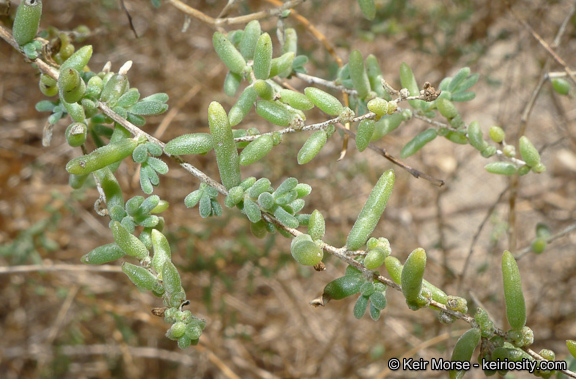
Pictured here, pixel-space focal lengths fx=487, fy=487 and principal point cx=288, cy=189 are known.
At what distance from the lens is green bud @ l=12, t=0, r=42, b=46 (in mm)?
1072

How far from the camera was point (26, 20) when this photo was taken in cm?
108

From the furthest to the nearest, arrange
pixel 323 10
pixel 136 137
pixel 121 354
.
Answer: pixel 323 10
pixel 121 354
pixel 136 137

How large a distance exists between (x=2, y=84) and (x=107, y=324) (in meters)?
1.63

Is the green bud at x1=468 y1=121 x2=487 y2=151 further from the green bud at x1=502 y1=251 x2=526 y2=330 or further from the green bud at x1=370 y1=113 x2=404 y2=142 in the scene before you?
the green bud at x1=502 y1=251 x2=526 y2=330

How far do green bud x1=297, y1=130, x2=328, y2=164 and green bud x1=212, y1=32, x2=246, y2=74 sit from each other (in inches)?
11.6

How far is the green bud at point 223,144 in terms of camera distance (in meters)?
1.04

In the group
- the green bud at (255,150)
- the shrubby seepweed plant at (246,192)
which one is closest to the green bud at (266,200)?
the shrubby seepweed plant at (246,192)

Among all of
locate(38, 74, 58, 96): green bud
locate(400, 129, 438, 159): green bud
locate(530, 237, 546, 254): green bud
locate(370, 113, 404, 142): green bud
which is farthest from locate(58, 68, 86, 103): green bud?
locate(530, 237, 546, 254): green bud

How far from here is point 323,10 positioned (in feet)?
10.6

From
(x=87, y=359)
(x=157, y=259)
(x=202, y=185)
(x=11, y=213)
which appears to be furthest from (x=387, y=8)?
(x=87, y=359)

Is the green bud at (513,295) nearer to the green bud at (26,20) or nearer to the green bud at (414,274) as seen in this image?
the green bud at (414,274)

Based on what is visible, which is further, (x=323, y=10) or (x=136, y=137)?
(x=323, y=10)

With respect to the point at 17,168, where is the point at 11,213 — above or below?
below

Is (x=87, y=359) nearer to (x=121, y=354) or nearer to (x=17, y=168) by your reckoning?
(x=121, y=354)
